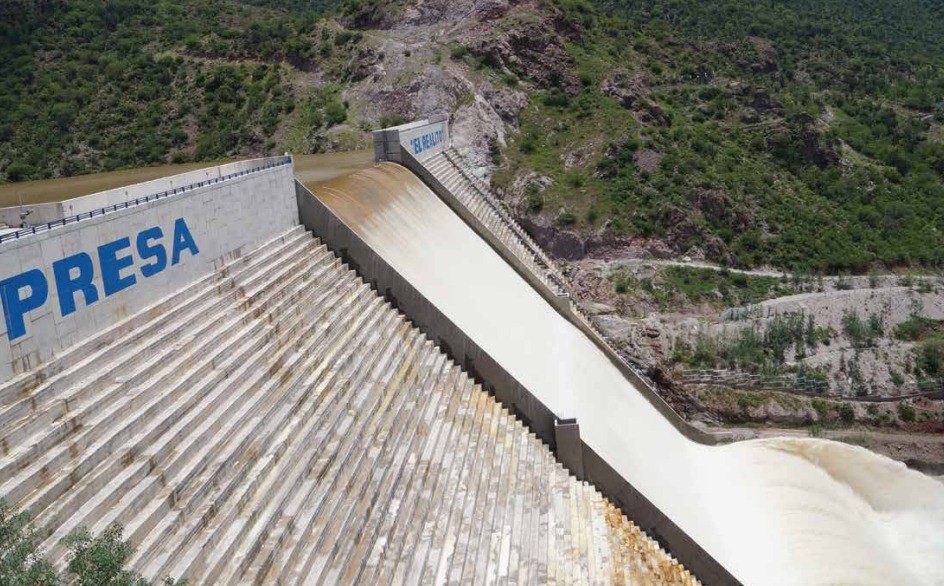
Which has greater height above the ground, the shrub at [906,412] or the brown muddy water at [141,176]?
the brown muddy water at [141,176]

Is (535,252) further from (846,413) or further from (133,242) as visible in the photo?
(133,242)

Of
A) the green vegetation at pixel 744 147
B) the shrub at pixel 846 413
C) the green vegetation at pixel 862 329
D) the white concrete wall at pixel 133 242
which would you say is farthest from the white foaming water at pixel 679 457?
the green vegetation at pixel 744 147

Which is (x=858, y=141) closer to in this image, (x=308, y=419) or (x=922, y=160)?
(x=922, y=160)

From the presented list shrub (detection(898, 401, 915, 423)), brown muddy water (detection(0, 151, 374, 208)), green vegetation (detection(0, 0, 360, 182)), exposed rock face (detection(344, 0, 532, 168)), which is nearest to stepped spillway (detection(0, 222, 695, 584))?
brown muddy water (detection(0, 151, 374, 208))

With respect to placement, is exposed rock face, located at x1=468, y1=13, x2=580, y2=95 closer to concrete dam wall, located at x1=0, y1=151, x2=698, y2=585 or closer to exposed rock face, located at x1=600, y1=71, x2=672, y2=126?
exposed rock face, located at x1=600, y1=71, x2=672, y2=126

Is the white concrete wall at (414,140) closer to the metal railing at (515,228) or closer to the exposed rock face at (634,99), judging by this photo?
the metal railing at (515,228)

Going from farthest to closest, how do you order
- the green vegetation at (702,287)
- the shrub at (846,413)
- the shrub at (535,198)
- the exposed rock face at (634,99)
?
1. the exposed rock face at (634,99)
2. the shrub at (535,198)
3. the green vegetation at (702,287)
4. the shrub at (846,413)
